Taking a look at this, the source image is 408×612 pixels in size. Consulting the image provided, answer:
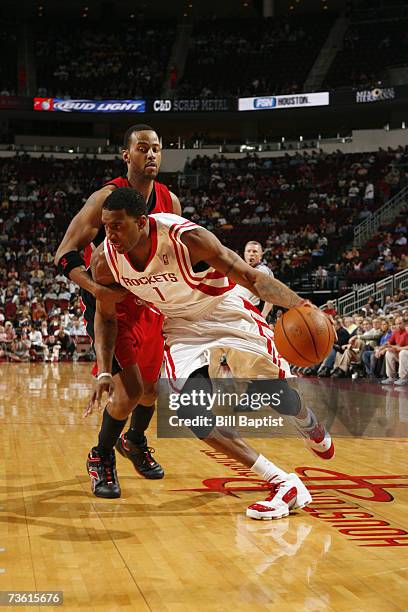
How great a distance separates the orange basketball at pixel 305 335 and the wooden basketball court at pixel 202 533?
76 cm

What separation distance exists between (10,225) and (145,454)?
21.5 m

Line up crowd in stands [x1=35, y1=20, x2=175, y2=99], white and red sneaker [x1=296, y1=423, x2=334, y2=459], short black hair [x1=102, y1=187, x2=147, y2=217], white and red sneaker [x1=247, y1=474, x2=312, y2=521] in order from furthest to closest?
crowd in stands [x1=35, y1=20, x2=175, y2=99], white and red sneaker [x1=296, y1=423, x2=334, y2=459], white and red sneaker [x1=247, y1=474, x2=312, y2=521], short black hair [x1=102, y1=187, x2=147, y2=217]

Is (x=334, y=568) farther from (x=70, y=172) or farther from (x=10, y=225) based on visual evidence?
(x=70, y=172)

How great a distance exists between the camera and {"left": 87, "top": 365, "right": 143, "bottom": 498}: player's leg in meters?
4.15

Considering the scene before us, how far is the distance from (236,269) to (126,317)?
1090 mm

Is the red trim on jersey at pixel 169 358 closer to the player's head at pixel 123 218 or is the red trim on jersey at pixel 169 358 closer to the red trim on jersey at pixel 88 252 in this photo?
the red trim on jersey at pixel 88 252

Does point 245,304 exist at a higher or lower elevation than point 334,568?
higher

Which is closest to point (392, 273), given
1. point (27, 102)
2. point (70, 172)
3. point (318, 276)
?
point (318, 276)

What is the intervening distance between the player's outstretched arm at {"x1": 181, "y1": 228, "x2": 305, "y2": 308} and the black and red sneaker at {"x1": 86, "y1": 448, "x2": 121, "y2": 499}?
1.34 meters

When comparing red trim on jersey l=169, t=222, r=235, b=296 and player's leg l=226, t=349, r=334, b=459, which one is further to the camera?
player's leg l=226, t=349, r=334, b=459

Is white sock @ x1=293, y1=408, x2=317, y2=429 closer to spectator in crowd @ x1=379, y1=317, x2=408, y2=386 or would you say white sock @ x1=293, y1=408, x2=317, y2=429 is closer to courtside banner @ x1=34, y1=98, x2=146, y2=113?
spectator in crowd @ x1=379, y1=317, x2=408, y2=386

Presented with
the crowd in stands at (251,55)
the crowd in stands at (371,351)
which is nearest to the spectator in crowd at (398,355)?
the crowd in stands at (371,351)

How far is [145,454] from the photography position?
4758 mm

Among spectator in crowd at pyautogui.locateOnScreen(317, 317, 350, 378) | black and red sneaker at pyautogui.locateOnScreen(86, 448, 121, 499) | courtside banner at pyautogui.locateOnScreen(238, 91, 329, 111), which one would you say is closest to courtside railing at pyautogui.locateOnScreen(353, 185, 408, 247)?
courtside banner at pyautogui.locateOnScreen(238, 91, 329, 111)
